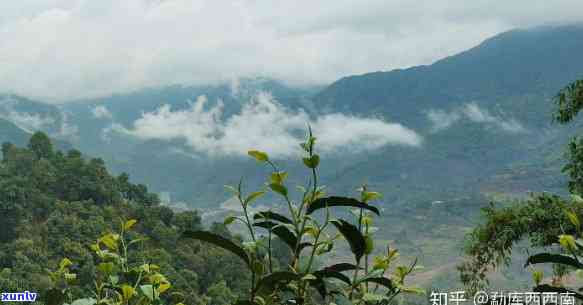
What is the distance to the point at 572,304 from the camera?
214 cm

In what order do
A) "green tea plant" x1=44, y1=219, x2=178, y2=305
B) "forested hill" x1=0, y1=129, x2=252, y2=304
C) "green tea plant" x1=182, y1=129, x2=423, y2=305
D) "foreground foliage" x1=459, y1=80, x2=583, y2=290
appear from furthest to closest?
"forested hill" x1=0, y1=129, x2=252, y2=304, "foreground foliage" x1=459, y1=80, x2=583, y2=290, "green tea plant" x1=44, y1=219, x2=178, y2=305, "green tea plant" x1=182, y1=129, x2=423, y2=305

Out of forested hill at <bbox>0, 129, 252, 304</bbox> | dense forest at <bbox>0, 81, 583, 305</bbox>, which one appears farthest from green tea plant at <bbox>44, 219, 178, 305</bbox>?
forested hill at <bbox>0, 129, 252, 304</bbox>

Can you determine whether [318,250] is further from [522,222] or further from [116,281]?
[522,222]

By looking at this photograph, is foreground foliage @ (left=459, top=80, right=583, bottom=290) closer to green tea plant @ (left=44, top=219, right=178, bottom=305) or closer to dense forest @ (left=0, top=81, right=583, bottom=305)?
dense forest @ (left=0, top=81, right=583, bottom=305)

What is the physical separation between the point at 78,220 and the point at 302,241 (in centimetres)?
6102

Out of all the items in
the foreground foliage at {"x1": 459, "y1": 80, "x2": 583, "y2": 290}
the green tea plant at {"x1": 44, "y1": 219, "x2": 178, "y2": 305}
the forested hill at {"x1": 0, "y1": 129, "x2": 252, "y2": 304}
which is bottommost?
the green tea plant at {"x1": 44, "y1": 219, "x2": 178, "y2": 305}

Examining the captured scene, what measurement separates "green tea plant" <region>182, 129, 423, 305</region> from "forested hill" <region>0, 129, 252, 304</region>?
46466 millimetres

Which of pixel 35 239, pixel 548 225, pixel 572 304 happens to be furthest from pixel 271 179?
pixel 35 239

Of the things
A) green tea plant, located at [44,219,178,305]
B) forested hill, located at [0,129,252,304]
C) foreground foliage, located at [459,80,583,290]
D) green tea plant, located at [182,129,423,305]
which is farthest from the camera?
forested hill, located at [0,129,252,304]

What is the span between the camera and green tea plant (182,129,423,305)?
65.3 inches

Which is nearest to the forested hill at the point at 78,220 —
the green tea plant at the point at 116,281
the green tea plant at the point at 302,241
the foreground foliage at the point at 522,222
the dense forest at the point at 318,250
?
the dense forest at the point at 318,250

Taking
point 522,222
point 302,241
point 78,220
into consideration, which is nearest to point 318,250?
point 302,241

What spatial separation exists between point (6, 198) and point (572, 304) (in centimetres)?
6525

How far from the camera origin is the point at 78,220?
59.0 meters
